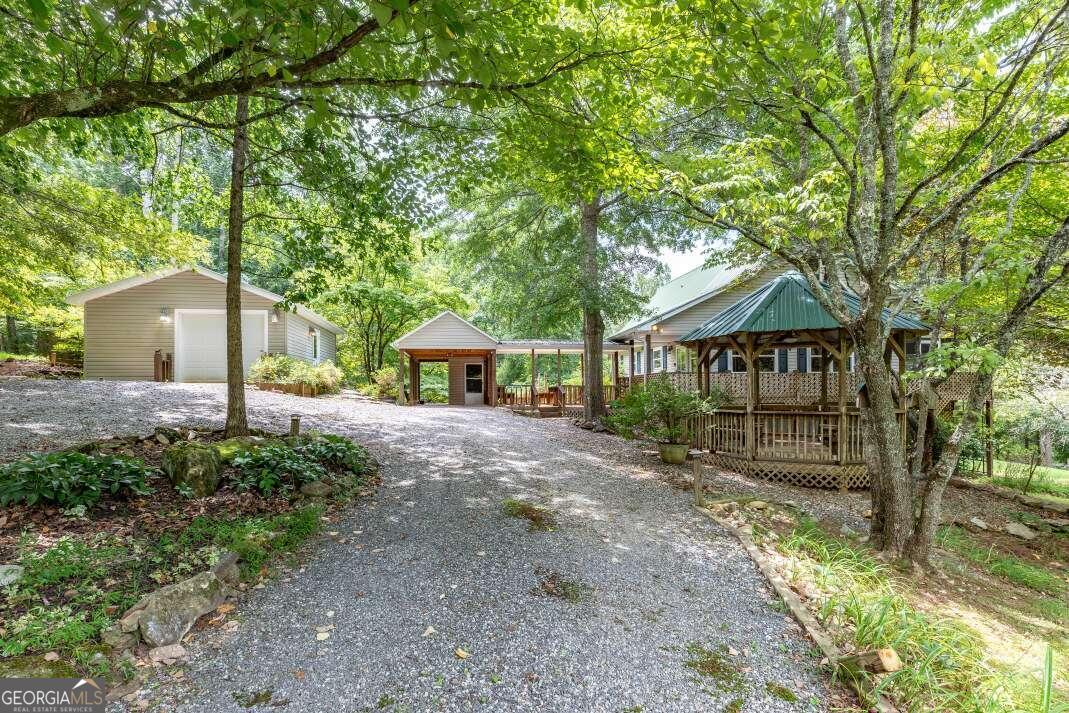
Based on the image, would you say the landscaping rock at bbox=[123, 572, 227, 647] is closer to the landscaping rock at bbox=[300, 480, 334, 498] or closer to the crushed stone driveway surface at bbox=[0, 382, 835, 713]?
the crushed stone driveway surface at bbox=[0, 382, 835, 713]

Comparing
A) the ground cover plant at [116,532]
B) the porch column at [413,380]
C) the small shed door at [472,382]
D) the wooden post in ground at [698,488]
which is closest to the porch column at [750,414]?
the wooden post in ground at [698,488]

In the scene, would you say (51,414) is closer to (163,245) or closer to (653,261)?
(163,245)

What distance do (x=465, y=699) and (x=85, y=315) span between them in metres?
20.9

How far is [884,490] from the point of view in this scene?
535 cm

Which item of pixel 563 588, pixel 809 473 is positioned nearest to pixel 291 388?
pixel 563 588

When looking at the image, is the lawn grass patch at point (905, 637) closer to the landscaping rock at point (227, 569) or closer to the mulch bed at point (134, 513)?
the landscaping rock at point (227, 569)

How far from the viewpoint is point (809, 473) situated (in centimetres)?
896

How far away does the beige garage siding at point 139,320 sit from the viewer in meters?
16.1

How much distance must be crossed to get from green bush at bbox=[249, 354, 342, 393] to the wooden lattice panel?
43.4 feet

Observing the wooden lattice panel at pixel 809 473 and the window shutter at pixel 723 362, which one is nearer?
the wooden lattice panel at pixel 809 473

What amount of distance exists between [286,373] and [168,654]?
14461 millimetres

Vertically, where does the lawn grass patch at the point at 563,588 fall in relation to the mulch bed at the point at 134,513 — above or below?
below

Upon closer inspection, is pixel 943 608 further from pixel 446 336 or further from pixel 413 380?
pixel 413 380

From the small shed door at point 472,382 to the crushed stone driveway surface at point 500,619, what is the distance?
15.0 metres
